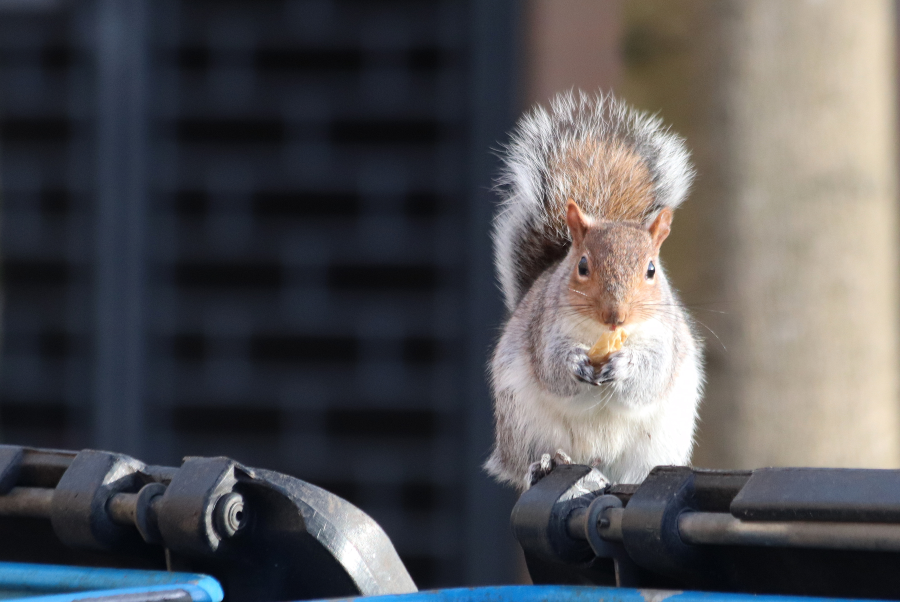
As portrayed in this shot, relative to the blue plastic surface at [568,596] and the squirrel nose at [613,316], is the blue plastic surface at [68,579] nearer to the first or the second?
the blue plastic surface at [568,596]

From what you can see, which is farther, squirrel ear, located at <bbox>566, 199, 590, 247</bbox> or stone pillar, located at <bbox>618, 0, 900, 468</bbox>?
stone pillar, located at <bbox>618, 0, 900, 468</bbox>

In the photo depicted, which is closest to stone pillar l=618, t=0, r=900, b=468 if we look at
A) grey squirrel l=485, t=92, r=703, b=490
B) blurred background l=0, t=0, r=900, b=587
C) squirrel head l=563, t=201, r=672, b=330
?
grey squirrel l=485, t=92, r=703, b=490

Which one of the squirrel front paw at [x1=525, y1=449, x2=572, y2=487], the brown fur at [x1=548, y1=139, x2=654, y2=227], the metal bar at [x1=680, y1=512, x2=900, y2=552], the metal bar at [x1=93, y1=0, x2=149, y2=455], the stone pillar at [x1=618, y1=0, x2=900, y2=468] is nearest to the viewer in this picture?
the metal bar at [x1=680, y1=512, x2=900, y2=552]

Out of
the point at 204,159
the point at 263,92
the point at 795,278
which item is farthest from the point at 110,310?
the point at 795,278

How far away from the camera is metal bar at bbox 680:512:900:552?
44cm

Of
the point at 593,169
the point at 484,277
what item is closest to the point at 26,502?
the point at 593,169

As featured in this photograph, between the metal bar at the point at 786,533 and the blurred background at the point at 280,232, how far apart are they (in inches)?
72.4

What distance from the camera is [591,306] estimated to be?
96 centimetres

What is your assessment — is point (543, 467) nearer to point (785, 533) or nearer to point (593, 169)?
point (593, 169)

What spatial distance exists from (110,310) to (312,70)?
79 centimetres

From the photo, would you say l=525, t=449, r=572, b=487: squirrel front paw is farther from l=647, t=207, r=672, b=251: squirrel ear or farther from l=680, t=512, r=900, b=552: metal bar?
l=680, t=512, r=900, b=552: metal bar

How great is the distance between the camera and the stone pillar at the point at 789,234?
1.39m

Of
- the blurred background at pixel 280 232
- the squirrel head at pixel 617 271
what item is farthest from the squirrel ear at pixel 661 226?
the blurred background at pixel 280 232

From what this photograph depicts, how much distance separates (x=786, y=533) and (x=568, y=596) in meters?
0.10
